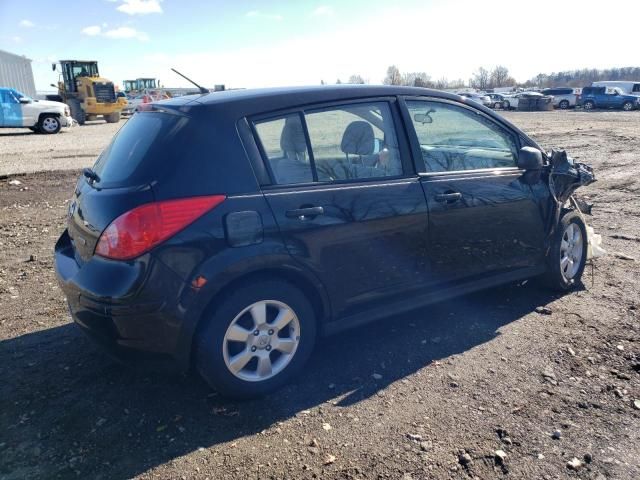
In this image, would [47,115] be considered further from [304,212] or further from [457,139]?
[304,212]

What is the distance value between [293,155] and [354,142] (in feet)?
1.75

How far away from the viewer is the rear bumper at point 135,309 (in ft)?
8.80

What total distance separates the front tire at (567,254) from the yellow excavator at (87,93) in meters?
29.7

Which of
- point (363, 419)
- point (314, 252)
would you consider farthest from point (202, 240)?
point (363, 419)

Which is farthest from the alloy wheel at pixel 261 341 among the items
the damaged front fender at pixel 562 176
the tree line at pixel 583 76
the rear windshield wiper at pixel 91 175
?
the tree line at pixel 583 76

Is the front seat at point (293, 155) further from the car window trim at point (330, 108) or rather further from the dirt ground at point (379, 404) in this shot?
the dirt ground at point (379, 404)

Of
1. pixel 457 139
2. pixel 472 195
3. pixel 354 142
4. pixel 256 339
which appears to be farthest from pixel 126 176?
pixel 457 139

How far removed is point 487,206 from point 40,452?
3330mm

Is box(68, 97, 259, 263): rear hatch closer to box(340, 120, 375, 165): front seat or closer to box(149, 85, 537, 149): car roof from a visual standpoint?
box(149, 85, 537, 149): car roof

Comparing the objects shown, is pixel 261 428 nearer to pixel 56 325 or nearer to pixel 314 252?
pixel 314 252

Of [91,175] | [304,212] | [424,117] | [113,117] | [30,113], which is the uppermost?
[30,113]

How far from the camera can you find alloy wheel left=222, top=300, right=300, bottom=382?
9.76 feet

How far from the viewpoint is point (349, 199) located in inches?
128

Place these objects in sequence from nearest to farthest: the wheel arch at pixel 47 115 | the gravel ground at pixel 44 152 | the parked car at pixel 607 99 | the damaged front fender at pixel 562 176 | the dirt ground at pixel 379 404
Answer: the dirt ground at pixel 379 404 → the damaged front fender at pixel 562 176 → the gravel ground at pixel 44 152 → the wheel arch at pixel 47 115 → the parked car at pixel 607 99
